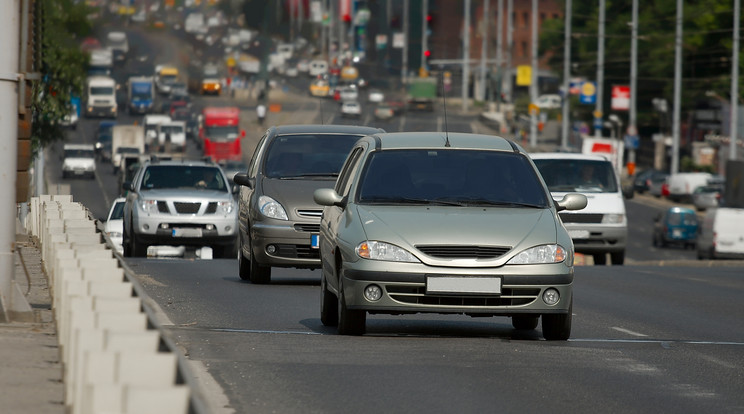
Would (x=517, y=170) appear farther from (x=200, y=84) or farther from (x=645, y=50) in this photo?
(x=200, y=84)

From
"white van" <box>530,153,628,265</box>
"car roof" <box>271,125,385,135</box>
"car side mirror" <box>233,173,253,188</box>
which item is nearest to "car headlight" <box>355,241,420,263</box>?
"car side mirror" <box>233,173,253,188</box>

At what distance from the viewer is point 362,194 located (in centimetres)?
1284

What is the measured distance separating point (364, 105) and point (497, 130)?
72.3ft

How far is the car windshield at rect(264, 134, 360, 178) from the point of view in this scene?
1867cm

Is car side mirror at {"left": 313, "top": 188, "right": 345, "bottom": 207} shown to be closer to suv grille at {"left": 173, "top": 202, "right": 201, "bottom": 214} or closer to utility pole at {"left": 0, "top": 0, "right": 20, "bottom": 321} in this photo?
utility pole at {"left": 0, "top": 0, "right": 20, "bottom": 321}

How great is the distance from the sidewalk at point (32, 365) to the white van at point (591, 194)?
14.0m

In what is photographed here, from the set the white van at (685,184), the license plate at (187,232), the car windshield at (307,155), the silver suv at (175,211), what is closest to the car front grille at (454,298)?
the car windshield at (307,155)

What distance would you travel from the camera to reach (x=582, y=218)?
87.2 feet

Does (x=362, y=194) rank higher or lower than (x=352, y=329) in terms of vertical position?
higher

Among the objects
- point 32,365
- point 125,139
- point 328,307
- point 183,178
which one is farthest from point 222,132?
point 32,365

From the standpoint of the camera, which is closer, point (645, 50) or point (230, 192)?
point (230, 192)

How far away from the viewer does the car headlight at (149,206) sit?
25078mm

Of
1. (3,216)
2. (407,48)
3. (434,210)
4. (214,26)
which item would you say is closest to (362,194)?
(434,210)

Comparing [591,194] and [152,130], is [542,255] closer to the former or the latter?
[591,194]
